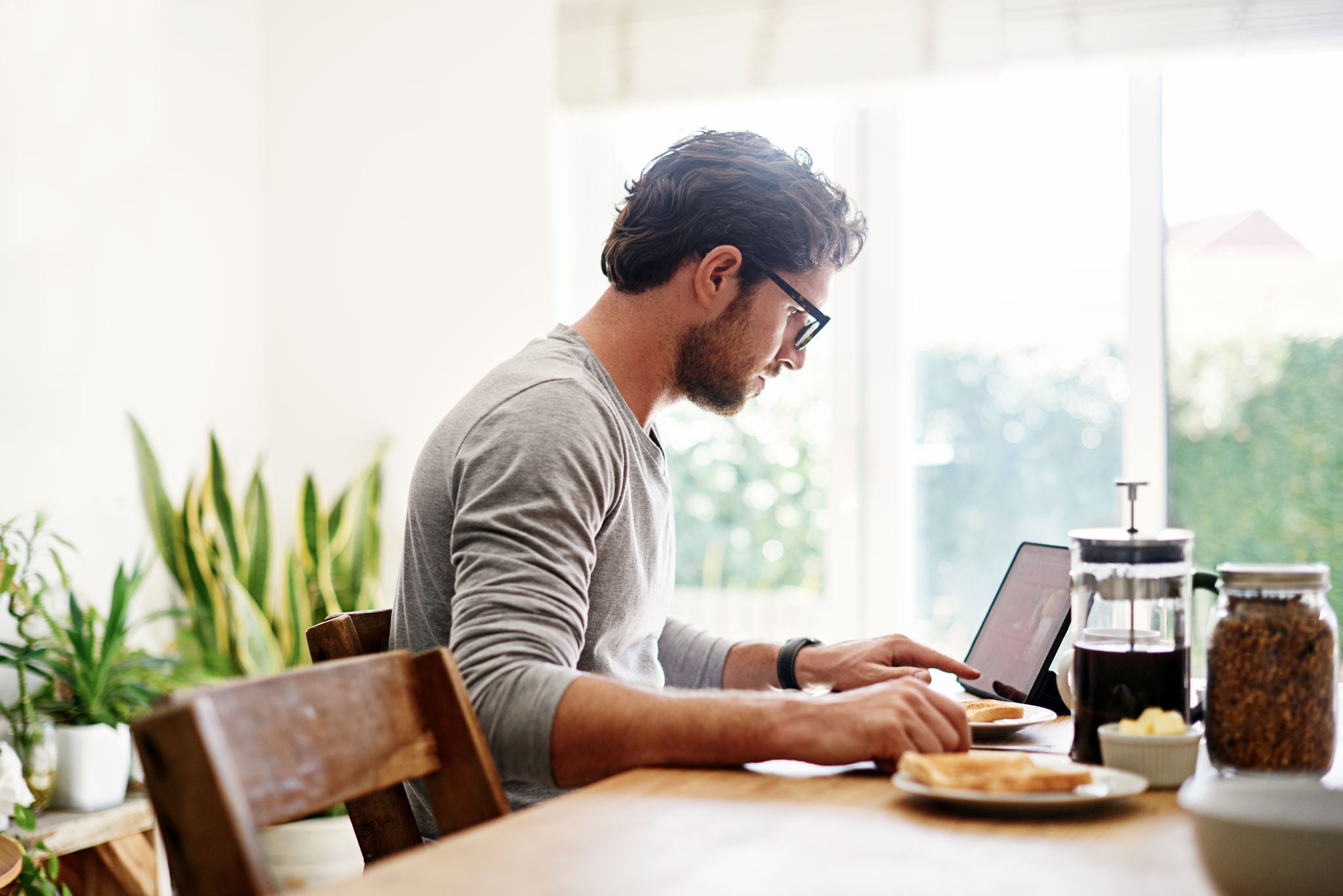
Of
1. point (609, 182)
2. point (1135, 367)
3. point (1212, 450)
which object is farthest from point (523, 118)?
point (1212, 450)

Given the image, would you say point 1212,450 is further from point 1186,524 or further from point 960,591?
point 960,591

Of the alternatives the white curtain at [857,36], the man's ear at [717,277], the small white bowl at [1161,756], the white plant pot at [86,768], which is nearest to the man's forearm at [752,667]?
the man's ear at [717,277]

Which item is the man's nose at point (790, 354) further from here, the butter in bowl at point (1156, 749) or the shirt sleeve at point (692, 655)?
the butter in bowl at point (1156, 749)

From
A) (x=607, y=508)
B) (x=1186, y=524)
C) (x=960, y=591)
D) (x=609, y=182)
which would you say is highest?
(x=609, y=182)

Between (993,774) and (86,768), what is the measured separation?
7.29 feet

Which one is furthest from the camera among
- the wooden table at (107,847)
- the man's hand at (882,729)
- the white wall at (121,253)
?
the white wall at (121,253)

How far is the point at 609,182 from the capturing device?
3.51 meters

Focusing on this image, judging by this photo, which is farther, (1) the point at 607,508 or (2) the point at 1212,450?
(2) the point at 1212,450

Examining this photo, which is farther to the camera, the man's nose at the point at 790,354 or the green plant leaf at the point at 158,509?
the green plant leaf at the point at 158,509

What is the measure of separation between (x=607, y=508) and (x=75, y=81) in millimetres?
2426

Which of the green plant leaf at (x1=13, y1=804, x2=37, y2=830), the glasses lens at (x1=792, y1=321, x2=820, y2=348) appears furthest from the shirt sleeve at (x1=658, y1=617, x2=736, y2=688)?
the green plant leaf at (x1=13, y1=804, x2=37, y2=830)

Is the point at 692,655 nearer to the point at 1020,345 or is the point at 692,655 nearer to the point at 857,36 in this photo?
the point at 1020,345

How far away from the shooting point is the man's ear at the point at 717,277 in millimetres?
1584

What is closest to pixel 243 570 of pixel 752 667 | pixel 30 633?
pixel 30 633
